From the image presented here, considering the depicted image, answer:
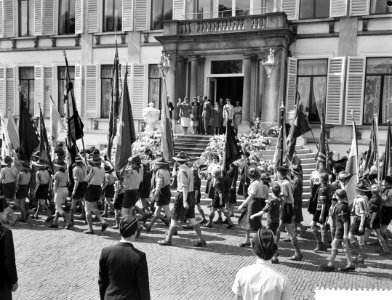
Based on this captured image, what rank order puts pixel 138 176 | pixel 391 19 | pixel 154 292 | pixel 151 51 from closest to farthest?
1. pixel 154 292
2. pixel 138 176
3. pixel 391 19
4. pixel 151 51

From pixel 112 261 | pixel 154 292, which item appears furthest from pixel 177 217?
pixel 112 261

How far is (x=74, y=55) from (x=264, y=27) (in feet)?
34.6

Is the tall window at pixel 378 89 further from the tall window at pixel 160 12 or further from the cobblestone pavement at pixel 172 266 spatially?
the cobblestone pavement at pixel 172 266

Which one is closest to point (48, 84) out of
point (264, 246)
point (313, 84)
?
point (313, 84)

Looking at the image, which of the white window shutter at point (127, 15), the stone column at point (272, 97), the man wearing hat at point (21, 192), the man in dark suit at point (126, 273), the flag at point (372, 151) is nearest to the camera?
the man in dark suit at point (126, 273)

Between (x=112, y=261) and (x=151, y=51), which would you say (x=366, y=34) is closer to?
(x=151, y=51)

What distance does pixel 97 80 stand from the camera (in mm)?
23250

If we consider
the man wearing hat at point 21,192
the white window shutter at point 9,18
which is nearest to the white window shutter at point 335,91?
the man wearing hat at point 21,192

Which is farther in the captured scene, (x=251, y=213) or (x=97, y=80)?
(x=97, y=80)

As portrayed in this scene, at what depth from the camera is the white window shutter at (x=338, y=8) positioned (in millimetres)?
18328

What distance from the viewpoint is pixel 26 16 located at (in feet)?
82.2

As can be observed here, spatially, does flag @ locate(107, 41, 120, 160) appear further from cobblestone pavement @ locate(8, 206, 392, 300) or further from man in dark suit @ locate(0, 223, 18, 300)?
man in dark suit @ locate(0, 223, 18, 300)

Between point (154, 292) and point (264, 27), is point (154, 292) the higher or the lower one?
the lower one

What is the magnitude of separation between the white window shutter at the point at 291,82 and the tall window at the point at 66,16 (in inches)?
467
